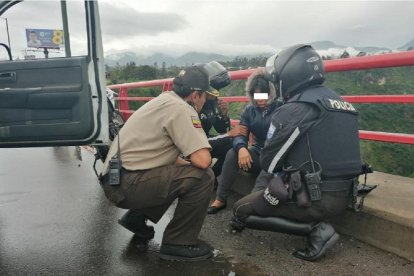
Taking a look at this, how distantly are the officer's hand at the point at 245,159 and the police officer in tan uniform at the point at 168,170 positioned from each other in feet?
2.33

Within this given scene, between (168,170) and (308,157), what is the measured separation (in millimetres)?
980

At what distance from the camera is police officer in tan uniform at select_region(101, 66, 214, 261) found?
2701 mm

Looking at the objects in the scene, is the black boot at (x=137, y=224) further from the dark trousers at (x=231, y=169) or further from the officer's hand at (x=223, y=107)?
the officer's hand at (x=223, y=107)

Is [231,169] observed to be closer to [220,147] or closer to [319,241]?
[220,147]

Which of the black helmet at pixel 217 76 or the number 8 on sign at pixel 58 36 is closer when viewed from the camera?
the number 8 on sign at pixel 58 36

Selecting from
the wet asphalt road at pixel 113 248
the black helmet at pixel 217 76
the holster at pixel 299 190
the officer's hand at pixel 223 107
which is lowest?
the wet asphalt road at pixel 113 248

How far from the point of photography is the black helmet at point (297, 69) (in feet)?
8.91

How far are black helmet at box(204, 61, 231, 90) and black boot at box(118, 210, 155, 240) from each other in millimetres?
1719

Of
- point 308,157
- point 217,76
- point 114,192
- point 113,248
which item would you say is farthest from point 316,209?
point 217,76

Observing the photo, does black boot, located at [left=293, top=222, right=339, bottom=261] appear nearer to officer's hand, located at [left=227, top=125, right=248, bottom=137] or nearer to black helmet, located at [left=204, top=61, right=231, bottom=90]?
officer's hand, located at [left=227, top=125, right=248, bottom=137]

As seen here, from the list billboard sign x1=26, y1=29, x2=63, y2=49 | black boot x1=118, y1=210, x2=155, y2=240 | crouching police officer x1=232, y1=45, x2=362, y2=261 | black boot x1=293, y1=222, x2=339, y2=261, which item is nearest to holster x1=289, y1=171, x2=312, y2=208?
crouching police officer x1=232, y1=45, x2=362, y2=261

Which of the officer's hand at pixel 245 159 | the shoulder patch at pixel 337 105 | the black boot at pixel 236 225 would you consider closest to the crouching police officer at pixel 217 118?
the officer's hand at pixel 245 159

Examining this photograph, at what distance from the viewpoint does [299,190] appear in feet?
8.44

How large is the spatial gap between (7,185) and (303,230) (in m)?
3.94
